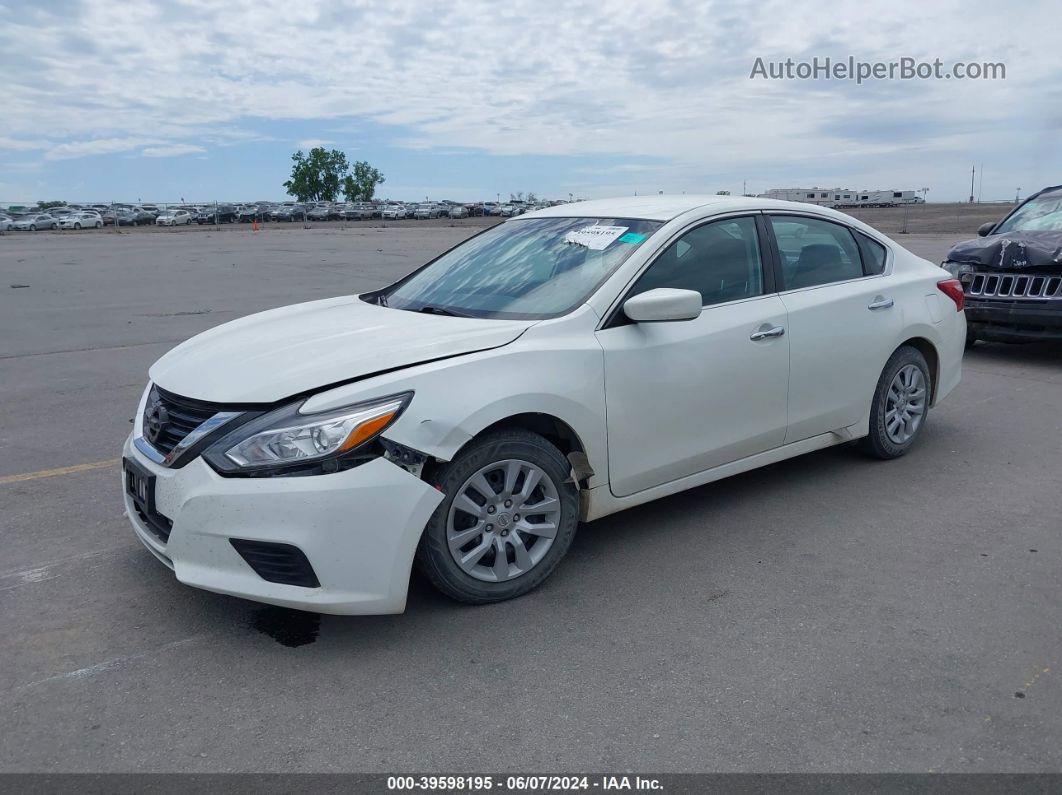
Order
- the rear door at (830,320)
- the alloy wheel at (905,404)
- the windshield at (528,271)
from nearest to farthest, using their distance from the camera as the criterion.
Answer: the windshield at (528,271)
the rear door at (830,320)
the alloy wheel at (905,404)

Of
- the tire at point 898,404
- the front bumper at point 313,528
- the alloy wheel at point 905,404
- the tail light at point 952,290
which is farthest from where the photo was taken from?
the tail light at point 952,290

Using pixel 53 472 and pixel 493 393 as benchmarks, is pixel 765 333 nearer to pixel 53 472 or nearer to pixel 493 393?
pixel 493 393

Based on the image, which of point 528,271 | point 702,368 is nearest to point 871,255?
point 702,368

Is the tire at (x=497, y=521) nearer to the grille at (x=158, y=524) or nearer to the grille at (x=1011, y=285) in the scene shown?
the grille at (x=158, y=524)

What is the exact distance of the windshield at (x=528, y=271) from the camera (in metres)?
4.32

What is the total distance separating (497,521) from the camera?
12.5ft

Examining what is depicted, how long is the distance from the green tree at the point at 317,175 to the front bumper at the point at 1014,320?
12211 cm

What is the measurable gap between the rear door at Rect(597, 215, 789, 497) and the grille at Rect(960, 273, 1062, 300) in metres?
4.78

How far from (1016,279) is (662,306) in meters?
6.03

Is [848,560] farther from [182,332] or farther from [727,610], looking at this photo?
[182,332]

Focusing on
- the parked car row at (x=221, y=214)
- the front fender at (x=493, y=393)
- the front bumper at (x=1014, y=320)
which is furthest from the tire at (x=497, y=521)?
the parked car row at (x=221, y=214)

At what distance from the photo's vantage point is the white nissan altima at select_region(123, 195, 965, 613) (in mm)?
3393

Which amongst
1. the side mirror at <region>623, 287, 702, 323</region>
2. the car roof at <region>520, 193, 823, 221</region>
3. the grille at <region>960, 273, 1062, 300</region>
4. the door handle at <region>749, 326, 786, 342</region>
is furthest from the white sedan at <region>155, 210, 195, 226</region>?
the side mirror at <region>623, 287, 702, 323</region>
